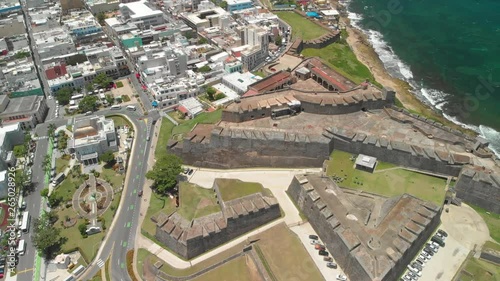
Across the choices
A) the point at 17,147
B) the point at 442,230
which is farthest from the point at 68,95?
the point at 442,230

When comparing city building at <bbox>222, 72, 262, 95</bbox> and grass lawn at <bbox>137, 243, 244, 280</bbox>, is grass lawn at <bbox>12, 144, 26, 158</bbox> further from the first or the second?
city building at <bbox>222, 72, 262, 95</bbox>

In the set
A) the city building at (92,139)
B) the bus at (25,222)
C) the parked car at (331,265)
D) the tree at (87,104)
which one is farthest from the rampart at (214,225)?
the tree at (87,104)

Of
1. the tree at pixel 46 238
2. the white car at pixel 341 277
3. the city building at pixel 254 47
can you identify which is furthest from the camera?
the city building at pixel 254 47

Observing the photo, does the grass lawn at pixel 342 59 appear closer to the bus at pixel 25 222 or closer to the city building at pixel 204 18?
the city building at pixel 204 18

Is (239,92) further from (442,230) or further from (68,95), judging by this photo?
(442,230)

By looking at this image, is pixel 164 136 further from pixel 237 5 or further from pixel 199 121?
pixel 237 5

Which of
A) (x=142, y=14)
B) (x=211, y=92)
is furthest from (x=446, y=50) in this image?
(x=142, y=14)

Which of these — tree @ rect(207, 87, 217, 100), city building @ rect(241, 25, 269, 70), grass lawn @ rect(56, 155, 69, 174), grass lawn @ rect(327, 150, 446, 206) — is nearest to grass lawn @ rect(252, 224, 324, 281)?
grass lawn @ rect(327, 150, 446, 206)
